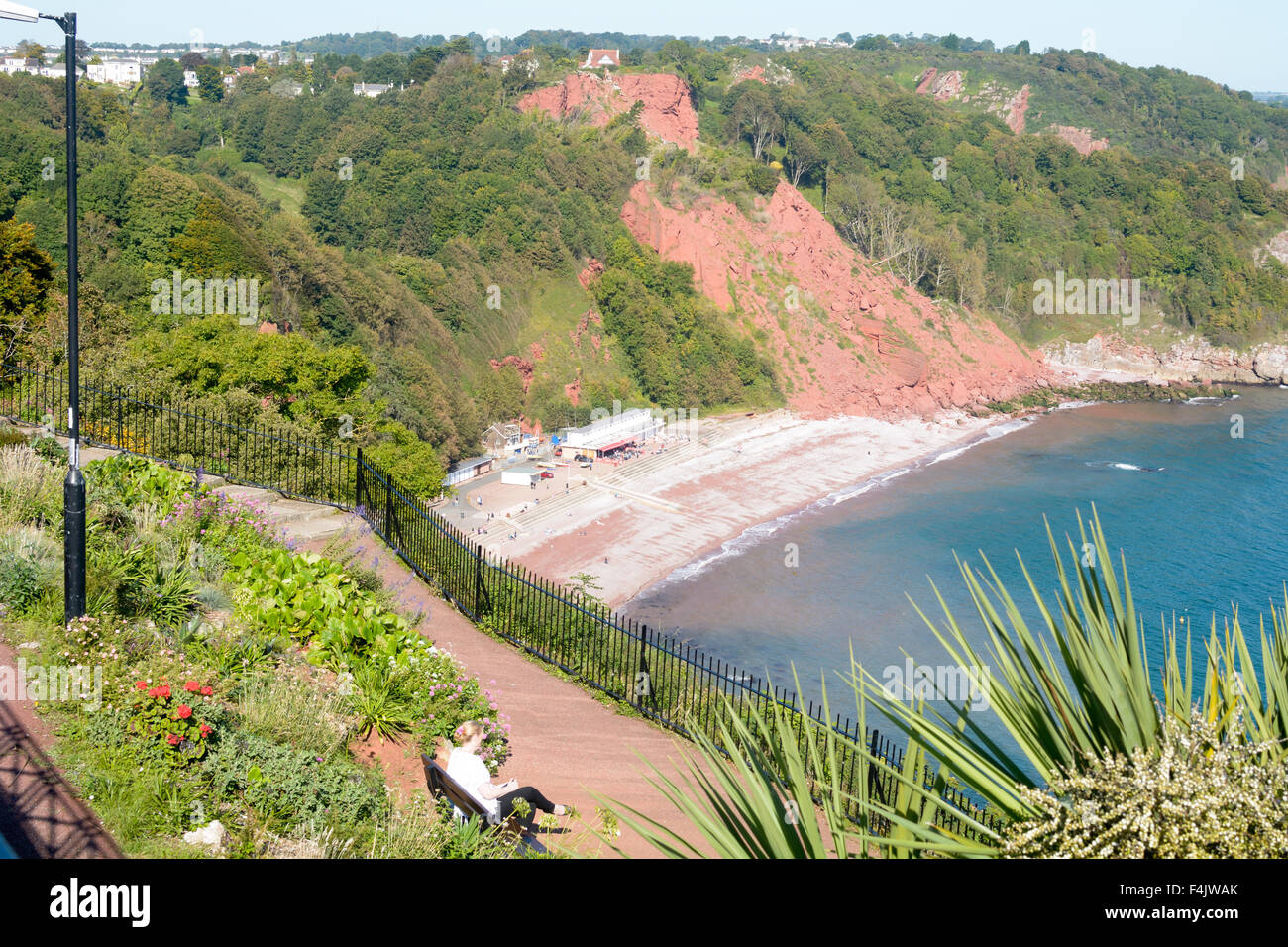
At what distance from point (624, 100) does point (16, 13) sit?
83.7 meters

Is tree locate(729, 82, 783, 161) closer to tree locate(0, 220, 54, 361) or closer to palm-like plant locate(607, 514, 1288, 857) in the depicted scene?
tree locate(0, 220, 54, 361)

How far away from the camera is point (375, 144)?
257 feet

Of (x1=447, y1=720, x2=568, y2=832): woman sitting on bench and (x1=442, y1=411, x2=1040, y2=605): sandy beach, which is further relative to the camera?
(x1=442, y1=411, x2=1040, y2=605): sandy beach

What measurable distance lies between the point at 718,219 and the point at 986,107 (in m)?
84.4

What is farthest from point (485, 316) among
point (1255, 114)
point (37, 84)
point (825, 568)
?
point (1255, 114)

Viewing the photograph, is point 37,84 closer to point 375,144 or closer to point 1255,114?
point 375,144

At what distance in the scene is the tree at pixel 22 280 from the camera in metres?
21.6

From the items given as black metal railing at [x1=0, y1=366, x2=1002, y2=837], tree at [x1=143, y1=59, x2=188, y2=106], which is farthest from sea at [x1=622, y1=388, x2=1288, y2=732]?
tree at [x1=143, y1=59, x2=188, y2=106]

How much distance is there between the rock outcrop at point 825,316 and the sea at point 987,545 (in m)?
6.33

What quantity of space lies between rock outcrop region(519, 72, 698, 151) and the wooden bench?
81.8 meters

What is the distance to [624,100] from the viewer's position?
8606cm

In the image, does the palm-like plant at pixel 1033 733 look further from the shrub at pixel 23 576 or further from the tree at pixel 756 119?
the tree at pixel 756 119

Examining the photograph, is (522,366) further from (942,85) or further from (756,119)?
(942,85)

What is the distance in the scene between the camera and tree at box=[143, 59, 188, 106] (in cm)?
9675
